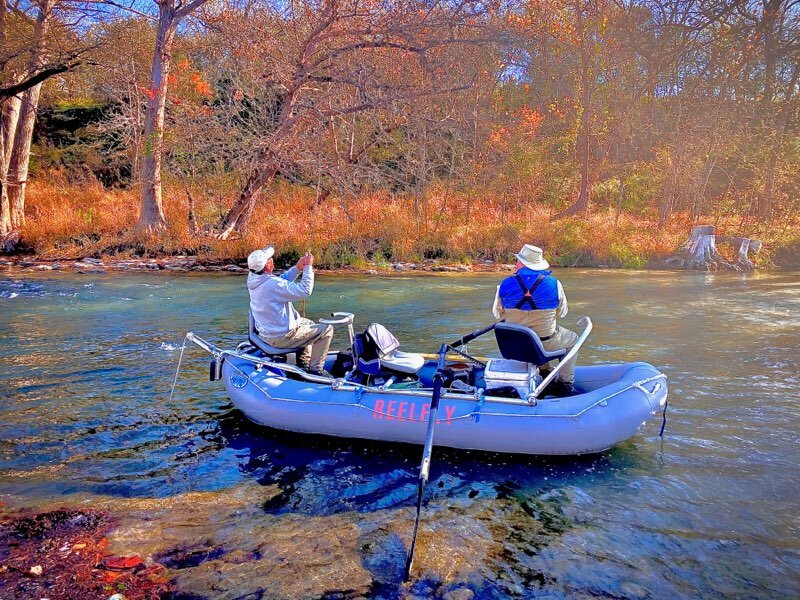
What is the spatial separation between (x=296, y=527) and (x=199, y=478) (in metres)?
1.18

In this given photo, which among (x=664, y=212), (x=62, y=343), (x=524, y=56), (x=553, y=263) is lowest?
(x=62, y=343)

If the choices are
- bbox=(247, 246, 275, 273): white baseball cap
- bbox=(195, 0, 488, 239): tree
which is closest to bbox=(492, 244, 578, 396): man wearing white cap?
bbox=(247, 246, 275, 273): white baseball cap

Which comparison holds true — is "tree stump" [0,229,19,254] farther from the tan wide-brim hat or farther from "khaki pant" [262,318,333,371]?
the tan wide-brim hat

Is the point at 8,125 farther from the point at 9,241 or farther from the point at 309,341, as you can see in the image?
the point at 309,341

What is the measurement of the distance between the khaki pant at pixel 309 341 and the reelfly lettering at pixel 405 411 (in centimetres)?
115

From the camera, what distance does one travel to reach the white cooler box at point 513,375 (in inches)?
225

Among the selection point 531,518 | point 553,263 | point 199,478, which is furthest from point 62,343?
point 553,263

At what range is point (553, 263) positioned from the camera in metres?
19.1

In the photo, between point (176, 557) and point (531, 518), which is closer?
point (176, 557)

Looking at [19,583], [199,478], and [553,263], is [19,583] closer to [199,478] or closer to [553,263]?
[199,478]

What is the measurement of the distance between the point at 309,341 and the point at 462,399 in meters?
1.79

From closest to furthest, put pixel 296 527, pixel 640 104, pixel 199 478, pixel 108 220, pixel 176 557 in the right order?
pixel 176 557, pixel 296 527, pixel 199 478, pixel 108 220, pixel 640 104

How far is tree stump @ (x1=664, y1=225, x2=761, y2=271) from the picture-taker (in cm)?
1853

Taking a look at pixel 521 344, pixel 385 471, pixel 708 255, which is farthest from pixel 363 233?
pixel 385 471
